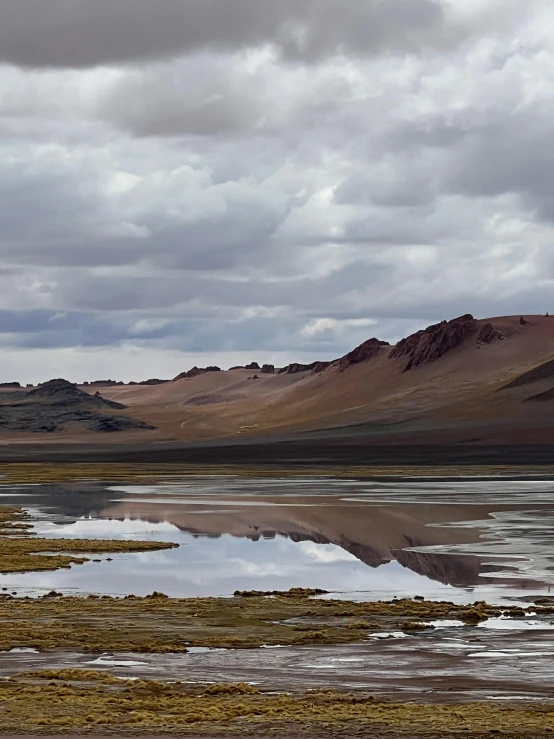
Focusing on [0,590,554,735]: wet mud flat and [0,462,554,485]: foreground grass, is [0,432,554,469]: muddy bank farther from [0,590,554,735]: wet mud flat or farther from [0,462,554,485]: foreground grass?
[0,590,554,735]: wet mud flat

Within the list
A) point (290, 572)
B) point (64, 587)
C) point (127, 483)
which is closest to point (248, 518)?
point (290, 572)

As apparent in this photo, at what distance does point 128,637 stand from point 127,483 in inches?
2971

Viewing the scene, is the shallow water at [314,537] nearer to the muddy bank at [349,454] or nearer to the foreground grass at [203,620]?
the foreground grass at [203,620]

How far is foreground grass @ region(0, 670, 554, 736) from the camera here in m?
17.1

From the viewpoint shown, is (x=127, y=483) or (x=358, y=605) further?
(x=127, y=483)

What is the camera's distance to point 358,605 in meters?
30.5

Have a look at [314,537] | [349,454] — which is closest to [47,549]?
[314,537]

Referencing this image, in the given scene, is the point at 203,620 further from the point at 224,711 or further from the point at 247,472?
the point at 247,472

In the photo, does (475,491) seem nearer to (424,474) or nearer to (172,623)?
(424,474)

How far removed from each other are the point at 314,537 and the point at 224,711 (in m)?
32.4

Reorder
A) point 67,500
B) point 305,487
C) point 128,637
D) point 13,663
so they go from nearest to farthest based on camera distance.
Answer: point 13,663
point 128,637
point 67,500
point 305,487

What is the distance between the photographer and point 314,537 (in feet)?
165

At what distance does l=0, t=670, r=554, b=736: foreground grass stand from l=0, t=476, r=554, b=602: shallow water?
1326cm


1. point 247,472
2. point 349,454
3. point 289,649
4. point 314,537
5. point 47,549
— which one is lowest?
point 289,649
